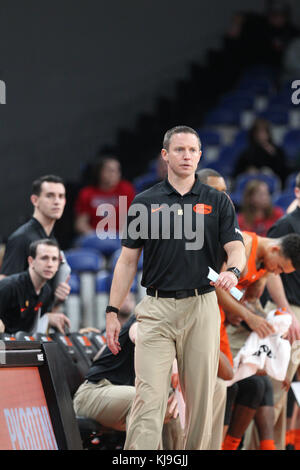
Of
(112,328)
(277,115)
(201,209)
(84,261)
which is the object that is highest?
(277,115)

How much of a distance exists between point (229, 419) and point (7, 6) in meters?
8.35

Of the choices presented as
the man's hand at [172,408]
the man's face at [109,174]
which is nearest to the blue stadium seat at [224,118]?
the man's face at [109,174]

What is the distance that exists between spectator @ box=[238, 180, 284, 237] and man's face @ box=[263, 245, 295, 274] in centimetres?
263

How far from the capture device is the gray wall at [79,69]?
40.3 ft

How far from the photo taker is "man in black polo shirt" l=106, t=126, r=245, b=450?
14.6ft

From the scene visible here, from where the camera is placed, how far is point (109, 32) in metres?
13.7

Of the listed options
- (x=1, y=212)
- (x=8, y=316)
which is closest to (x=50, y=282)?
(x=8, y=316)

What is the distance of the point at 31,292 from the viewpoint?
6.21 m

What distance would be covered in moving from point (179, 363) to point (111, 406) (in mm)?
718

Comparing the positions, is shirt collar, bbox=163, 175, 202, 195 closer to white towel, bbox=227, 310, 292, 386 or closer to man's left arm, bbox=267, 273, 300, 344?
white towel, bbox=227, 310, 292, 386

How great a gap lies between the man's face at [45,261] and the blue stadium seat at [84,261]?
91.5 inches

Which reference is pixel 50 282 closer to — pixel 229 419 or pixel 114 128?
pixel 229 419

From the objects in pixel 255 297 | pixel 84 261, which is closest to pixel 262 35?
pixel 84 261

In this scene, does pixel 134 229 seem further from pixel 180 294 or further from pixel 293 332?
pixel 293 332
